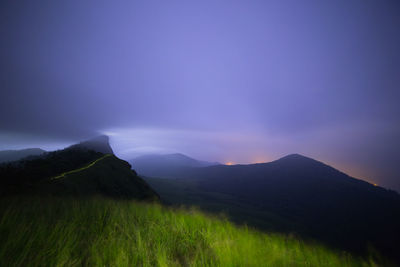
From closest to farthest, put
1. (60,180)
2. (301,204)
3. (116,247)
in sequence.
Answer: (116,247) → (60,180) → (301,204)

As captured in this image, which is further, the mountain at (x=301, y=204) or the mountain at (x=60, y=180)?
the mountain at (x=301, y=204)

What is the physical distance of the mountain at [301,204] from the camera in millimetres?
85500

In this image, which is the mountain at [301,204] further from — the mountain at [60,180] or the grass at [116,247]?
the grass at [116,247]

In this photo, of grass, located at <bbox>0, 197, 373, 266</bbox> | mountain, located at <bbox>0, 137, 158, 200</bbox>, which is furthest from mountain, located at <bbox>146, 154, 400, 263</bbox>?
grass, located at <bbox>0, 197, 373, 266</bbox>

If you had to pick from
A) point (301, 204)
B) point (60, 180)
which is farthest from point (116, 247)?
point (301, 204)

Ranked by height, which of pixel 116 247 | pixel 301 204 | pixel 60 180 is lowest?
pixel 301 204

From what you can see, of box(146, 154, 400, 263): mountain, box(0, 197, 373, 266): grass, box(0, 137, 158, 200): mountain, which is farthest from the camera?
box(146, 154, 400, 263): mountain

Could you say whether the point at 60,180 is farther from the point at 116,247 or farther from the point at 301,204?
the point at 301,204

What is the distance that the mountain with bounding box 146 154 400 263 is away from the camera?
85500mm

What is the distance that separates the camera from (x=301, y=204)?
133 meters

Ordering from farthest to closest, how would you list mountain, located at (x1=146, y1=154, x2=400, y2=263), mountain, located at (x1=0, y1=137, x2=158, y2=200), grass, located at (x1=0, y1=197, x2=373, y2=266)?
mountain, located at (x1=146, y1=154, x2=400, y2=263) → mountain, located at (x1=0, y1=137, x2=158, y2=200) → grass, located at (x1=0, y1=197, x2=373, y2=266)

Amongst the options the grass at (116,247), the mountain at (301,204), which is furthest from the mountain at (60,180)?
the mountain at (301,204)

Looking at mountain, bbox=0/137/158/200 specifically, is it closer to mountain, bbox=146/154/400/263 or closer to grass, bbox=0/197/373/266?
grass, bbox=0/197/373/266

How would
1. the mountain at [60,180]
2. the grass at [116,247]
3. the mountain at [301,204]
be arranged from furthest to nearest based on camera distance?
the mountain at [301,204] → the mountain at [60,180] → the grass at [116,247]
